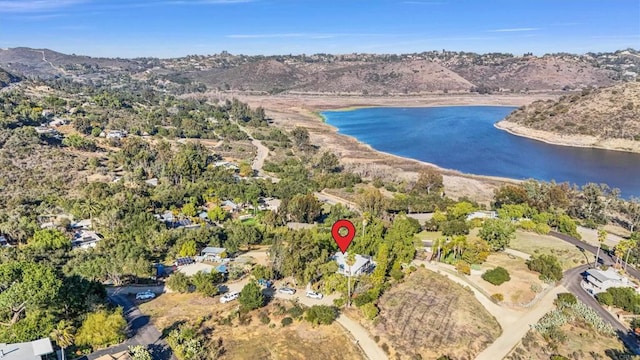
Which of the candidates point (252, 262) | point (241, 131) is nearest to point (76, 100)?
point (241, 131)

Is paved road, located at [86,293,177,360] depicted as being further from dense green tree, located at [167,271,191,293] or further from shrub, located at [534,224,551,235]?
shrub, located at [534,224,551,235]

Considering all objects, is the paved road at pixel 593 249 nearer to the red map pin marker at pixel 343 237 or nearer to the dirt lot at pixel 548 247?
the dirt lot at pixel 548 247

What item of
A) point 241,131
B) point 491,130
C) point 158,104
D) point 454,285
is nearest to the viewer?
point 454,285

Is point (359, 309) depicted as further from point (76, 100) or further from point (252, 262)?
point (76, 100)

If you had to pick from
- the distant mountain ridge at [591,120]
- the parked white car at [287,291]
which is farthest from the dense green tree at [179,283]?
the distant mountain ridge at [591,120]

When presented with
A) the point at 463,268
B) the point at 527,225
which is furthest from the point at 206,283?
the point at 527,225

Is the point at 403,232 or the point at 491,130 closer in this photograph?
the point at 403,232
